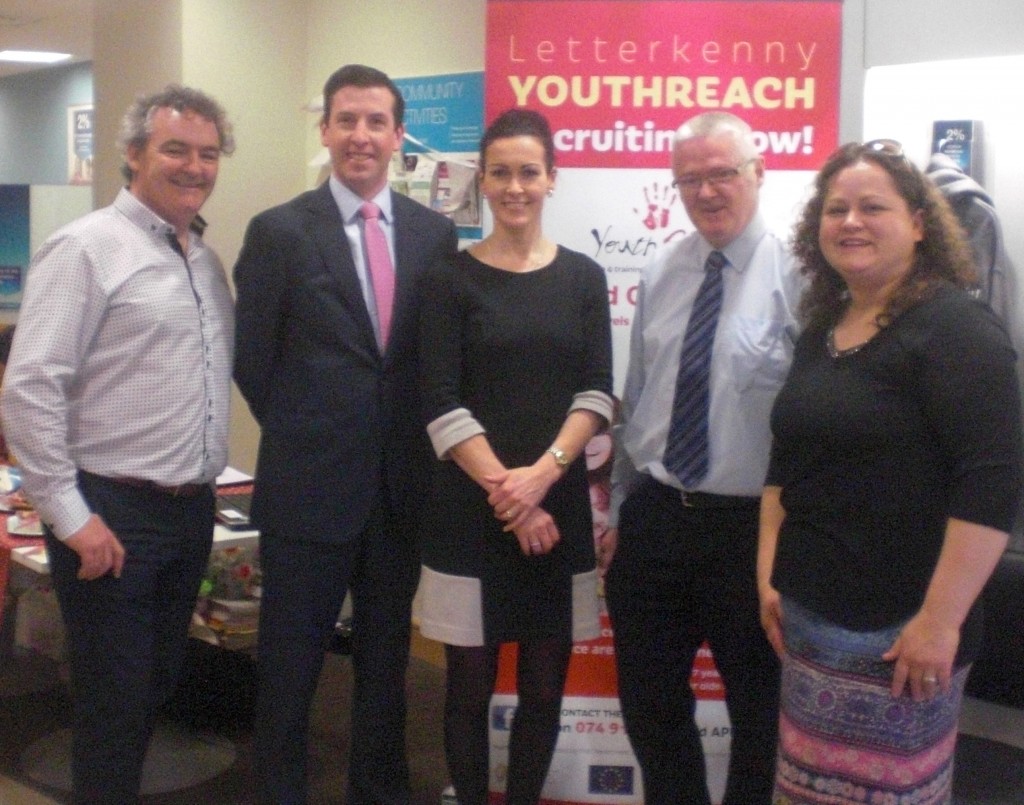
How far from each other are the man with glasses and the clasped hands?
0.66ft

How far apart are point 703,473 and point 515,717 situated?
603mm

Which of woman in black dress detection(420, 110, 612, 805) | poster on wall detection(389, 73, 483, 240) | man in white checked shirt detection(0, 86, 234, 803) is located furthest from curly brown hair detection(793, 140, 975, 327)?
poster on wall detection(389, 73, 483, 240)

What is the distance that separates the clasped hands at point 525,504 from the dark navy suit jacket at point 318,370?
0.30 m

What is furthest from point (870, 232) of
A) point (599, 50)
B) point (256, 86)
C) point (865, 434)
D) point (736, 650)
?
point (256, 86)

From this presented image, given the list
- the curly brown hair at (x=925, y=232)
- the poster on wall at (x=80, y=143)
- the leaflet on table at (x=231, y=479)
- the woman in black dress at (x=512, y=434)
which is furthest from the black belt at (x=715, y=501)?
the poster on wall at (x=80, y=143)

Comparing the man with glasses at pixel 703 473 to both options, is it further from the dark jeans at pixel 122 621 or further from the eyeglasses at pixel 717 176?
the dark jeans at pixel 122 621

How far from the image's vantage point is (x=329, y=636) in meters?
2.36

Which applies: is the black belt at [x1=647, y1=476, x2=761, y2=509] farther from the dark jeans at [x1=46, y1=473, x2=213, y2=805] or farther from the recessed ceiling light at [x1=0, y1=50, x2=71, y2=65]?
the recessed ceiling light at [x1=0, y1=50, x2=71, y2=65]

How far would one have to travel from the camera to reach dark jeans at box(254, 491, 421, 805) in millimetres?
2279

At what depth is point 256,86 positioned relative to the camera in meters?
4.10

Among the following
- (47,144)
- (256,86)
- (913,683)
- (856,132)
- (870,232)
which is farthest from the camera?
(47,144)

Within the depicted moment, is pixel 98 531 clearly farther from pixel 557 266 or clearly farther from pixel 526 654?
pixel 557 266

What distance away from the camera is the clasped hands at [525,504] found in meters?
2.07

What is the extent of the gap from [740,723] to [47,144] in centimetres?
844
